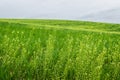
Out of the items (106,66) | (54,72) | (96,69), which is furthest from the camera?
(106,66)

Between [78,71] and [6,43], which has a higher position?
[6,43]

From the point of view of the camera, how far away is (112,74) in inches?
321

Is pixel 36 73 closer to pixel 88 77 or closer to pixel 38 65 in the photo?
pixel 38 65

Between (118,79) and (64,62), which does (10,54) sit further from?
(118,79)

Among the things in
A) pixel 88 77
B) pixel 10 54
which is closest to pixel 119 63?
pixel 88 77

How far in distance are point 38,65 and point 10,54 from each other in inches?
30.3

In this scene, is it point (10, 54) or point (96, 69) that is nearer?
point (96, 69)

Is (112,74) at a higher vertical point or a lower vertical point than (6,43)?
lower

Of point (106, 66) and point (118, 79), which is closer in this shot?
point (118, 79)

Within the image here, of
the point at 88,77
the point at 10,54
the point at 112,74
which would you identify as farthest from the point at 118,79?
the point at 10,54

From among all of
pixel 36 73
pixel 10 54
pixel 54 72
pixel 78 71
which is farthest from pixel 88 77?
pixel 10 54

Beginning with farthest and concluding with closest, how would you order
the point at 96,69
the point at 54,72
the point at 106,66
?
1. the point at 106,66
2. the point at 54,72
3. the point at 96,69

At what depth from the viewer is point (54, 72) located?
308 inches

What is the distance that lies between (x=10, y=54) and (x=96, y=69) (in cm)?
215
